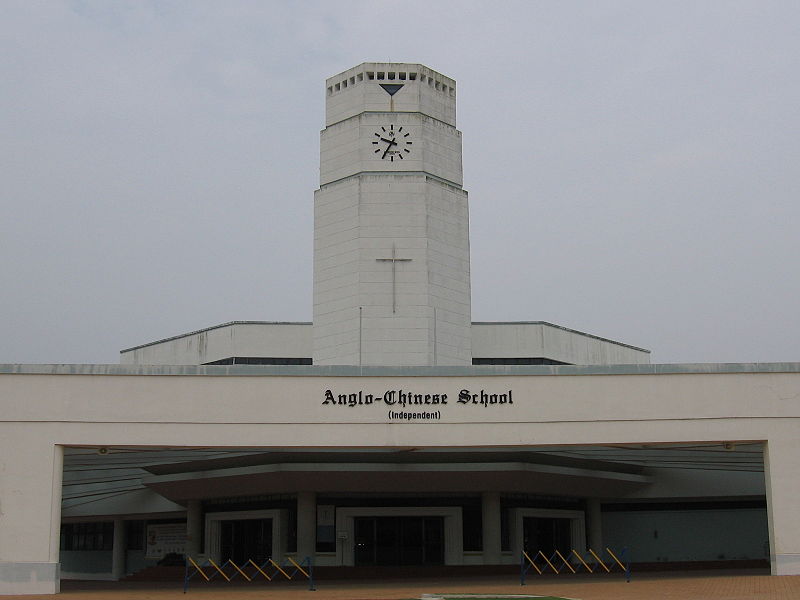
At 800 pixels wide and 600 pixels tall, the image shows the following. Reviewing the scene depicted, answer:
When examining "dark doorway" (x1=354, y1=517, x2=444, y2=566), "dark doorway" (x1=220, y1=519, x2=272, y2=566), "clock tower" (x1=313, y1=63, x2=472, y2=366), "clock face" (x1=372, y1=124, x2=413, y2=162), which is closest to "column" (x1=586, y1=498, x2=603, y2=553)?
"dark doorway" (x1=354, y1=517, x2=444, y2=566)

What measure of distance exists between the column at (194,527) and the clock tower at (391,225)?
25.4ft

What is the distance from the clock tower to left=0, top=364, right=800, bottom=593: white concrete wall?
13811 millimetres

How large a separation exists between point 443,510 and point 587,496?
607 cm

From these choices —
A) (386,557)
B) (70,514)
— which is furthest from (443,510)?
(70,514)

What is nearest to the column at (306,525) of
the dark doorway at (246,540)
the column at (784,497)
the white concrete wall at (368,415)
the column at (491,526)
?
the dark doorway at (246,540)

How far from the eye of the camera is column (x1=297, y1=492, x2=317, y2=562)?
114ft

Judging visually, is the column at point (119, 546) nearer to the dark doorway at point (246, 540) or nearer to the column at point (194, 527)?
the column at point (194, 527)

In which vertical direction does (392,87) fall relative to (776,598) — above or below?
above

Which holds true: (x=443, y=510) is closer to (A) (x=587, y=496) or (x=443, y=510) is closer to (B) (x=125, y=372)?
(A) (x=587, y=496)

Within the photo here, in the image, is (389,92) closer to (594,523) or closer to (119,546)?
(594,523)

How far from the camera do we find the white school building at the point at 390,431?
26.2m

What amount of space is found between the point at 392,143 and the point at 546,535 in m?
17.0

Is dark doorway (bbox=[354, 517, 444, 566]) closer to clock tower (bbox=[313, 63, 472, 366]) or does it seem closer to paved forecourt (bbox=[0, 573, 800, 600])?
paved forecourt (bbox=[0, 573, 800, 600])

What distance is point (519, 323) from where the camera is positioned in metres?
52.6
